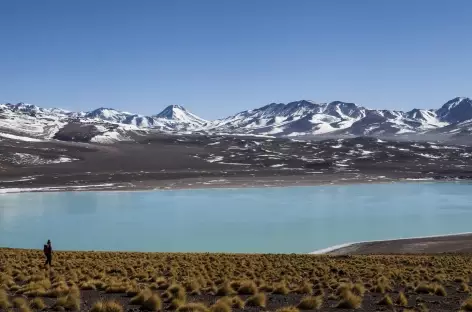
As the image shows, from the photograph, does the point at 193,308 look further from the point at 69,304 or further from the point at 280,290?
the point at 280,290

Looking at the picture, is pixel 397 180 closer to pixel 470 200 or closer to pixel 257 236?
pixel 470 200

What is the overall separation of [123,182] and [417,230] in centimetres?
5925

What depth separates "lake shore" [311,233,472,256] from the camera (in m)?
31.6

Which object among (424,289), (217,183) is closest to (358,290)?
(424,289)

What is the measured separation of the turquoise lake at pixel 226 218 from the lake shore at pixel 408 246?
238 centimetres

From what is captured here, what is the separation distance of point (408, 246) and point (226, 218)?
838 inches

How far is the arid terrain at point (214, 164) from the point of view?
9306 cm

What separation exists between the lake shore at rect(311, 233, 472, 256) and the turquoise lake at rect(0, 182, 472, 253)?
7.82ft

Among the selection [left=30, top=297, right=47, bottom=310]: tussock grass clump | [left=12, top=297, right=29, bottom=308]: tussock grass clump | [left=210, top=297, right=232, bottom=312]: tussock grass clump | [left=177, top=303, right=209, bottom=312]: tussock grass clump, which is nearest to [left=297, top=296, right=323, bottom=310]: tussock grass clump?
[left=210, top=297, right=232, bottom=312]: tussock grass clump

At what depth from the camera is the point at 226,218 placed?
2013 inches

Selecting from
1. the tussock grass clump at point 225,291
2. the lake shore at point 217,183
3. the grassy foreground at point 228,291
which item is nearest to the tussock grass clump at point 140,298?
the grassy foreground at point 228,291

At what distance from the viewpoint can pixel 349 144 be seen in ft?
570

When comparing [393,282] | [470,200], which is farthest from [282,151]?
[393,282]

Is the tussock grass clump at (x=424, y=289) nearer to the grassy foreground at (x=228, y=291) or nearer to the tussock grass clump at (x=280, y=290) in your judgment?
the grassy foreground at (x=228, y=291)
